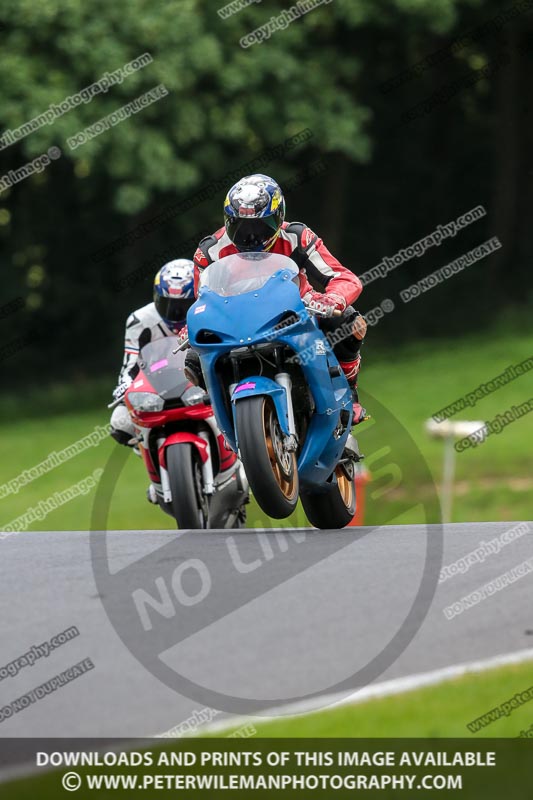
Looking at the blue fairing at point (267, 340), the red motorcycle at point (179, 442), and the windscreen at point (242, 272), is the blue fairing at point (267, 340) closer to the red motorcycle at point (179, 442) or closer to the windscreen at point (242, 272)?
the windscreen at point (242, 272)

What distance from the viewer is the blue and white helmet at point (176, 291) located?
9969 mm

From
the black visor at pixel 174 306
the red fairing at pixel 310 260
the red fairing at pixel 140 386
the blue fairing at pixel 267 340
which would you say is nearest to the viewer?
the blue fairing at pixel 267 340

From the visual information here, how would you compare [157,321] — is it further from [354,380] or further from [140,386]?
[354,380]

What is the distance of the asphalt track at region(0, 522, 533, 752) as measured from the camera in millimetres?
5164

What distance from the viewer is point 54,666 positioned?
5492mm

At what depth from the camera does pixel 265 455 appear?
711cm

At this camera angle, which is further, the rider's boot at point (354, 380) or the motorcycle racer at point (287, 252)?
the rider's boot at point (354, 380)

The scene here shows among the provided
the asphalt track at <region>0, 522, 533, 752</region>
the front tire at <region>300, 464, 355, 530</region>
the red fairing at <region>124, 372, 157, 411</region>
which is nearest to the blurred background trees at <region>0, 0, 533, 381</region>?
the red fairing at <region>124, 372, 157, 411</region>

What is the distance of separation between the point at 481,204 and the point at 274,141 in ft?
39.3

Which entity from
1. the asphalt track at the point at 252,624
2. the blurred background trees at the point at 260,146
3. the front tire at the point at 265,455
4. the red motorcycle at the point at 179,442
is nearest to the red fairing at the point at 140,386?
the red motorcycle at the point at 179,442

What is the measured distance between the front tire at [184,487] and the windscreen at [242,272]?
6.43 ft

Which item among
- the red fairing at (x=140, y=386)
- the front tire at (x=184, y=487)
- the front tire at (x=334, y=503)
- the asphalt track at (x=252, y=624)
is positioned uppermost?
the red fairing at (x=140, y=386)

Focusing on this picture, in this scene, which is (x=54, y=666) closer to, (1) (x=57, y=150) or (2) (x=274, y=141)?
(1) (x=57, y=150)

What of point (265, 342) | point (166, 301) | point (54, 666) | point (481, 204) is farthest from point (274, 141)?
point (54, 666)
